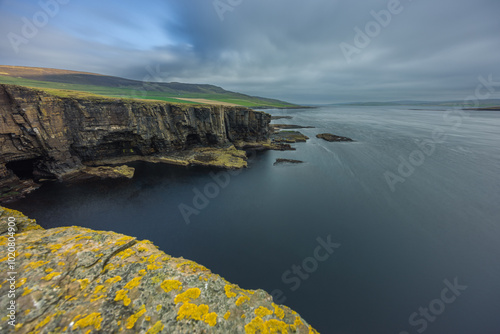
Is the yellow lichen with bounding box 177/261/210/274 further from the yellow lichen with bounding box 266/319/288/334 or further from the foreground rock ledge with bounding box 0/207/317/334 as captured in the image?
the yellow lichen with bounding box 266/319/288/334

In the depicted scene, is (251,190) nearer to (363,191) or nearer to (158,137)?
(363,191)

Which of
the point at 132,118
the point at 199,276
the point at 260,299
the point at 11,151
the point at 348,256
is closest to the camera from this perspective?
the point at 260,299

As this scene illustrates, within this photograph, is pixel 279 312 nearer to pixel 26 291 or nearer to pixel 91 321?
pixel 91 321

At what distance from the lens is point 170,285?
19.8ft

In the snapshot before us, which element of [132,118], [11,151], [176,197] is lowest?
[176,197]

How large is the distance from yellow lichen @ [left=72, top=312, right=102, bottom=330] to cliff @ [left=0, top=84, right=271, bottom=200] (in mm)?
37513

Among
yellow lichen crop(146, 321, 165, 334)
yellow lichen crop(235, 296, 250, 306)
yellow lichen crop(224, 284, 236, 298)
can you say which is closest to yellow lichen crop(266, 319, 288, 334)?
yellow lichen crop(235, 296, 250, 306)

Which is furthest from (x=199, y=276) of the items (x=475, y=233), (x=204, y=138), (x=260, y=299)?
(x=204, y=138)

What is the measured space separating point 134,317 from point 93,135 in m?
45.1

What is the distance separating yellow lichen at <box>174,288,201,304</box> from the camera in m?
5.58

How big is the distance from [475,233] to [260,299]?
33080 mm

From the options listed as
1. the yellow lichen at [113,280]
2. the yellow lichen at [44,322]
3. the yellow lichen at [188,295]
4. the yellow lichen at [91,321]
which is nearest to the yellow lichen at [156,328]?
the yellow lichen at [188,295]

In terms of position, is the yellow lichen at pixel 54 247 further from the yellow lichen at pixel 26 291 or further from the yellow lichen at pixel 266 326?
the yellow lichen at pixel 266 326

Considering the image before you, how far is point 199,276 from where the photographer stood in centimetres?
669
